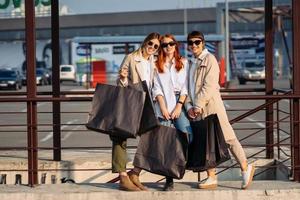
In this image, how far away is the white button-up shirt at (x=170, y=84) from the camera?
7.59 metres

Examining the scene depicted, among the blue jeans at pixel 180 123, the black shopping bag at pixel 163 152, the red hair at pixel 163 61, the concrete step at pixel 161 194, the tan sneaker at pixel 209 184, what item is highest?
the red hair at pixel 163 61

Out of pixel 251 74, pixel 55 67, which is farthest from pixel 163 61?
pixel 251 74

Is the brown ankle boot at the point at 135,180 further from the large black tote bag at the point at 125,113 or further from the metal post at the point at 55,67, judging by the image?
the metal post at the point at 55,67

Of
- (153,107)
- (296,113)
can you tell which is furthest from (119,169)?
(296,113)

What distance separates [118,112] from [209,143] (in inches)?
42.2

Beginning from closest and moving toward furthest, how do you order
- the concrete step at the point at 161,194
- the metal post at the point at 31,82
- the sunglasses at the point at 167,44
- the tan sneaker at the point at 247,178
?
the sunglasses at the point at 167,44 < the concrete step at the point at 161,194 < the tan sneaker at the point at 247,178 < the metal post at the point at 31,82

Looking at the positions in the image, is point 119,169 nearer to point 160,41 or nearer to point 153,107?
point 153,107

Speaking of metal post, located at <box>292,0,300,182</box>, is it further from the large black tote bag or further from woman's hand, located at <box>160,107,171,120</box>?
the large black tote bag

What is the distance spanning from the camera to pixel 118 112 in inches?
300

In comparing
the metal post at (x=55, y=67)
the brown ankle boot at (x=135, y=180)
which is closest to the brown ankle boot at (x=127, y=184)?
the brown ankle boot at (x=135, y=180)

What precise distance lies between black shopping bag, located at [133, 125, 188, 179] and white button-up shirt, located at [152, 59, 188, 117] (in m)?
0.29

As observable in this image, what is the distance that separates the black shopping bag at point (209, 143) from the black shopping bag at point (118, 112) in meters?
0.70

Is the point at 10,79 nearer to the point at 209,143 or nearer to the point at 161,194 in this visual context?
the point at 161,194

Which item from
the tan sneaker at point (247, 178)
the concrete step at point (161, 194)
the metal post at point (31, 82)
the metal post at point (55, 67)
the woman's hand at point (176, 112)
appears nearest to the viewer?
the woman's hand at point (176, 112)
